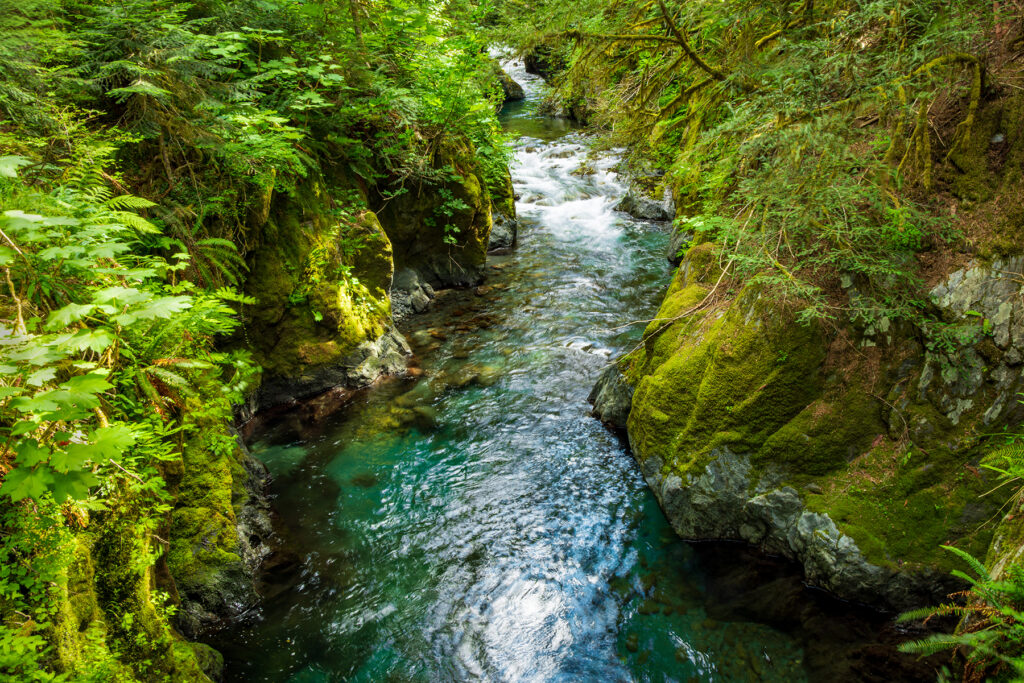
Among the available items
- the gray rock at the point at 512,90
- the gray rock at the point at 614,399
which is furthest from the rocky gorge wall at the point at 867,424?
the gray rock at the point at 512,90

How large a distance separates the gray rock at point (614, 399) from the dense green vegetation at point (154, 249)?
12.8 feet

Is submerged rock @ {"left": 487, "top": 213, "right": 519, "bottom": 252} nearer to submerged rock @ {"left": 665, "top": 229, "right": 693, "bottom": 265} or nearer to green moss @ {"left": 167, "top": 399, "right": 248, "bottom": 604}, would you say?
submerged rock @ {"left": 665, "top": 229, "right": 693, "bottom": 265}

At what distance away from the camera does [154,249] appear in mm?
5340

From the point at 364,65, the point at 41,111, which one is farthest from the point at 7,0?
the point at 364,65

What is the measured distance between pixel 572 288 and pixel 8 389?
376 inches

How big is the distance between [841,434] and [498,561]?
350 cm

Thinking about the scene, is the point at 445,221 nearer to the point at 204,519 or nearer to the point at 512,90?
the point at 204,519

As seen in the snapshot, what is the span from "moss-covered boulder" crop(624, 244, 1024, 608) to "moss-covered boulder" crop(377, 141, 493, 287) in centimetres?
628

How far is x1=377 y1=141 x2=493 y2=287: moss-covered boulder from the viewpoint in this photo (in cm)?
992

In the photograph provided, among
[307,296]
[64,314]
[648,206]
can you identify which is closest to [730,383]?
[64,314]

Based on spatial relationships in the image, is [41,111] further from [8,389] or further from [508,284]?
[508,284]

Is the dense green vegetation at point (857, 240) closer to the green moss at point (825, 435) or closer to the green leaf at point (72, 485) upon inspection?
the green moss at point (825, 435)

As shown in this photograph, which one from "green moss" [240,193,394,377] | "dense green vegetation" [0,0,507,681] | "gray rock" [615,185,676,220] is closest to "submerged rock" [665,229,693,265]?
"gray rock" [615,185,676,220]

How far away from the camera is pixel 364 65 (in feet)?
26.8
